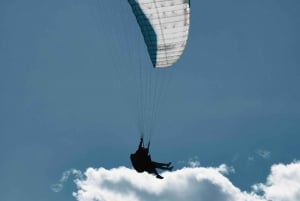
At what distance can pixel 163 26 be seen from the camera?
30.7 metres

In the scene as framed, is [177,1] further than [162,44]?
No

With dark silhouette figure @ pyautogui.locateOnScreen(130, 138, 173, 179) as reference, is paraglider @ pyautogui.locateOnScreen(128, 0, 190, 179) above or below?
above

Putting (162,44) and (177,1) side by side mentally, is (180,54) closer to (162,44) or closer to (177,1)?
(162,44)

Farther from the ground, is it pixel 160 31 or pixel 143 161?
pixel 160 31

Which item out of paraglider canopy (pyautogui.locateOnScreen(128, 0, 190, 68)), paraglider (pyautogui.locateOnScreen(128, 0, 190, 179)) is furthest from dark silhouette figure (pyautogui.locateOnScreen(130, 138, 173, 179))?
paraglider canopy (pyautogui.locateOnScreen(128, 0, 190, 68))

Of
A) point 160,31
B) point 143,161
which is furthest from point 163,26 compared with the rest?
point 143,161

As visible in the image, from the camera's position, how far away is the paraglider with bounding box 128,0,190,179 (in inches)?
1164

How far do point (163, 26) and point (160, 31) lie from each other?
0.34 metres

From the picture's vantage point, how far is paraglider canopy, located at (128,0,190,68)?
2953 centimetres

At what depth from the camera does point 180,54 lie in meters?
31.7

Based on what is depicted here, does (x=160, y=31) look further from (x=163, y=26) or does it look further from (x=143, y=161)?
(x=143, y=161)

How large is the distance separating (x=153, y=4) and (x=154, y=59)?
3502mm

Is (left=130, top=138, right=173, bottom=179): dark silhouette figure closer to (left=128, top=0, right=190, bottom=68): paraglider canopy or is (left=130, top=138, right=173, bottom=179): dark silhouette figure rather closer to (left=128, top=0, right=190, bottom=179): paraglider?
(left=128, top=0, right=190, bottom=179): paraglider

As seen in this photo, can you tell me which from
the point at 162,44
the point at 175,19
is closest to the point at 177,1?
the point at 175,19
